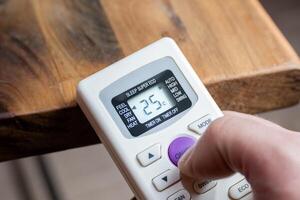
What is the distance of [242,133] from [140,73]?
0.41 feet

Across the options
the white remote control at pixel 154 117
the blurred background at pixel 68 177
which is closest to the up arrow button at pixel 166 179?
the white remote control at pixel 154 117

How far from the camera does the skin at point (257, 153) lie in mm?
238

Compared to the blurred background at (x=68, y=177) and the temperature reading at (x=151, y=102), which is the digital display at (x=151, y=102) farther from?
the blurred background at (x=68, y=177)

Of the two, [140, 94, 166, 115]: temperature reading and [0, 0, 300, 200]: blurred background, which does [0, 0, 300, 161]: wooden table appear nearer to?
[140, 94, 166, 115]: temperature reading

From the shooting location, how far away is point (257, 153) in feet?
0.80

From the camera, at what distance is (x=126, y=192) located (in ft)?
2.92

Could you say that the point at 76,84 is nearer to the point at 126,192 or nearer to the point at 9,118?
the point at 9,118

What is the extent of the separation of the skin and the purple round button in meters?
0.07

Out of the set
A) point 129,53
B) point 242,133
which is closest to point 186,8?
point 129,53

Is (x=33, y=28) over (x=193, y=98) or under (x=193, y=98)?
over

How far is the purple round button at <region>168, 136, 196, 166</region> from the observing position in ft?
1.16

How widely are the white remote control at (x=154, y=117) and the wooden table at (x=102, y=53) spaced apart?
19 mm

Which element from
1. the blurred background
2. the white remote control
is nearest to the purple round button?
the white remote control

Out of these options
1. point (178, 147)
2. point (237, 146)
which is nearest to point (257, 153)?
point (237, 146)
